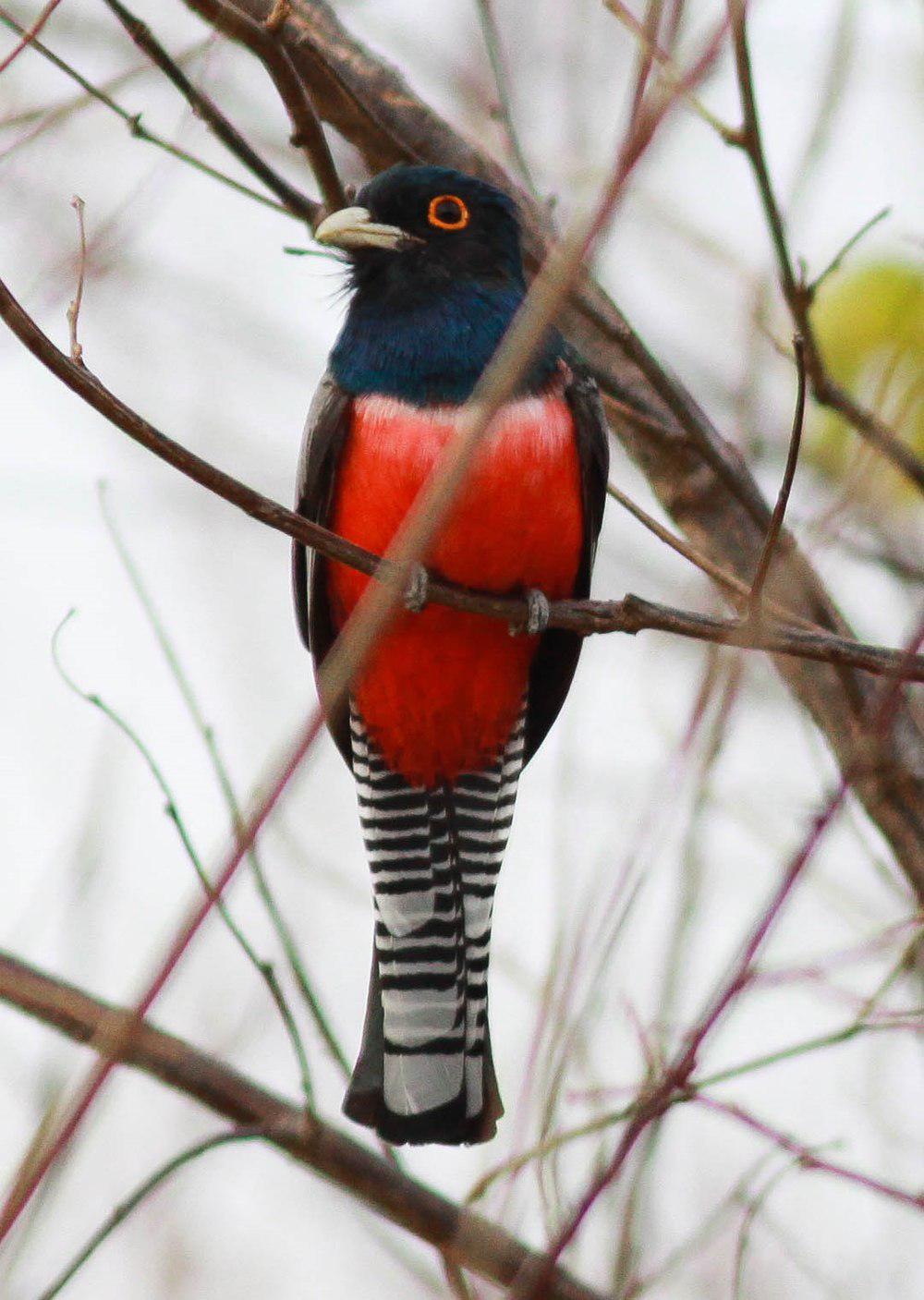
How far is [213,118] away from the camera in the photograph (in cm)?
386

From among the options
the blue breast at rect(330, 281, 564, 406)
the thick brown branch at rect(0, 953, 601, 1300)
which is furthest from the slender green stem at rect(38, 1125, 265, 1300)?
the blue breast at rect(330, 281, 564, 406)

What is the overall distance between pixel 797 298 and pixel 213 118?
1414mm

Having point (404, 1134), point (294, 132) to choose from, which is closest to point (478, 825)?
point (404, 1134)

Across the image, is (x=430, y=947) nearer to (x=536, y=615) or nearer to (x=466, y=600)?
(x=536, y=615)

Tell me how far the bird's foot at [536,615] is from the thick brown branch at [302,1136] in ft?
3.72

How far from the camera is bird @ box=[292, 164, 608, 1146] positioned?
13.1 ft

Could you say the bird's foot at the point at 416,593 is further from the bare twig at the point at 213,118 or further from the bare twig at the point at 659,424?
the bare twig at the point at 213,118

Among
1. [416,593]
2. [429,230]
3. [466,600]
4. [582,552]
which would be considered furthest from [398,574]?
[429,230]

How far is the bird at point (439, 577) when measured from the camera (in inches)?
158

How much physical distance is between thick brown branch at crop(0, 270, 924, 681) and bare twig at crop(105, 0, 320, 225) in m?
1.21

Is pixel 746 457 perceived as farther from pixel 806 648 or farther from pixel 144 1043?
pixel 144 1043

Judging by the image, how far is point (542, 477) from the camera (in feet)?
13.2

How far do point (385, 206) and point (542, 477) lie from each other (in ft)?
3.08

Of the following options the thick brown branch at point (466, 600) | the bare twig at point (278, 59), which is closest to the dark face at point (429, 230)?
the bare twig at point (278, 59)
